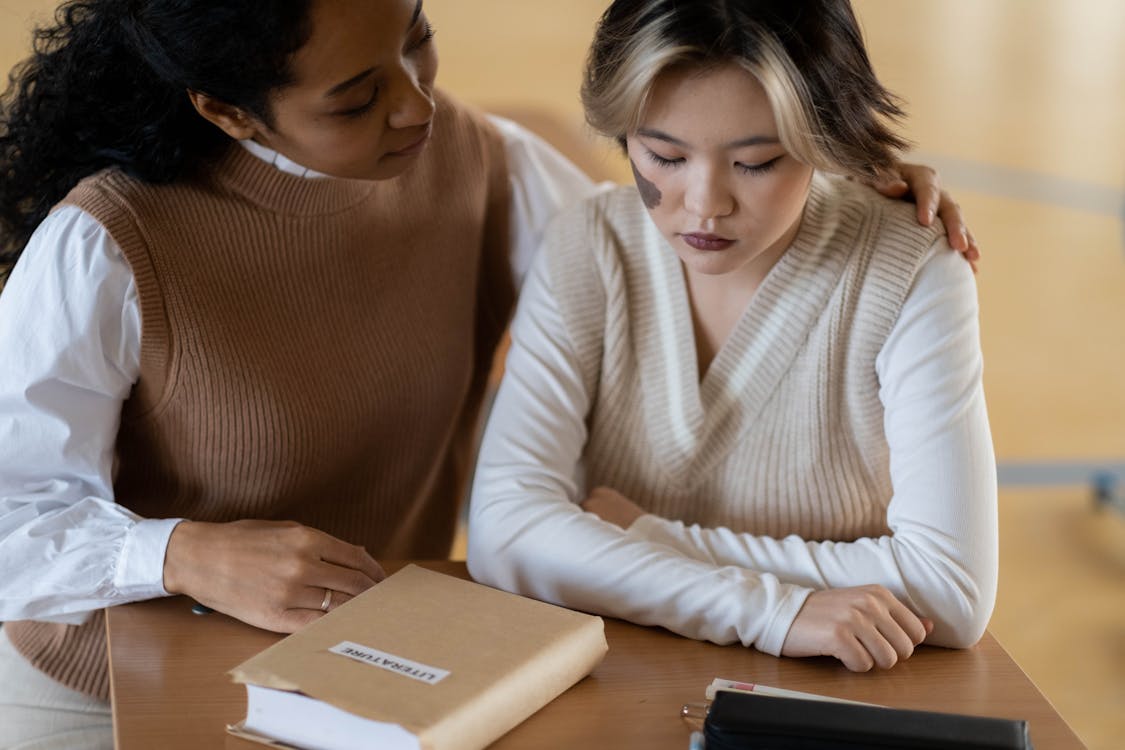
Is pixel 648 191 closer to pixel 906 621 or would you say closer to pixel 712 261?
pixel 712 261

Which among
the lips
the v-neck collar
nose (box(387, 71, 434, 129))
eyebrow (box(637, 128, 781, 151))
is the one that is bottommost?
the v-neck collar

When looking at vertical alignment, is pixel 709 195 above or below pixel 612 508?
above

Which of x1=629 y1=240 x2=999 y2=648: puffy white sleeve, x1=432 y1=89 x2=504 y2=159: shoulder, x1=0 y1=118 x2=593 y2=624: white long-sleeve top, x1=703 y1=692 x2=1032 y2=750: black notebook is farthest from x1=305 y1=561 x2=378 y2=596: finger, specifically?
x1=432 y1=89 x2=504 y2=159: shoulder

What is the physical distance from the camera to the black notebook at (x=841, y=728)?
899 millimetres

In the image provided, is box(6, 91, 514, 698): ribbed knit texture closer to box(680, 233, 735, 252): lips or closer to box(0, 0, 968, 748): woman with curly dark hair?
box(0, 0, 968, 748): woman with curly dark hair

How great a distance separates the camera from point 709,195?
1180 mm

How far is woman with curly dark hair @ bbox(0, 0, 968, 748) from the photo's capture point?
1.20 meters

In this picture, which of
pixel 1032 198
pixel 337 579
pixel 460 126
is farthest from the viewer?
pixel 1032 198

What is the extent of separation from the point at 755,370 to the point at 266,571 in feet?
1.68

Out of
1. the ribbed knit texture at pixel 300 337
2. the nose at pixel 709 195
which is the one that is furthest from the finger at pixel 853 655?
the ribbed knit texture at pixel 300 337

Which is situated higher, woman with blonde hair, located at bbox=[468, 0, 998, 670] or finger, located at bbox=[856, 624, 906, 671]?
woman with blonde hair, located at bbox=[468, 0, 998, 670]

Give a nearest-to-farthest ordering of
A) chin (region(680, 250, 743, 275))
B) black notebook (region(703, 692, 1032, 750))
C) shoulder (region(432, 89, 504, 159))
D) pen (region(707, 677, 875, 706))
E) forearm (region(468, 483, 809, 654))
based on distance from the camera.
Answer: black notebook (region(703, 692, 1032, 750)) < pen (region(707, 677, 875, 706)) < forearm (region(468, 483, 809, 654)) < chin (region(680, 250, 743, 275)) < shoulder (region(432, 89, 504, 159))

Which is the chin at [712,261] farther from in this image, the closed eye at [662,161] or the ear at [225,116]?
the ear at [225,116]

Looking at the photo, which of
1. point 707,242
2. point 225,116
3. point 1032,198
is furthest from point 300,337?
point 1032,198
